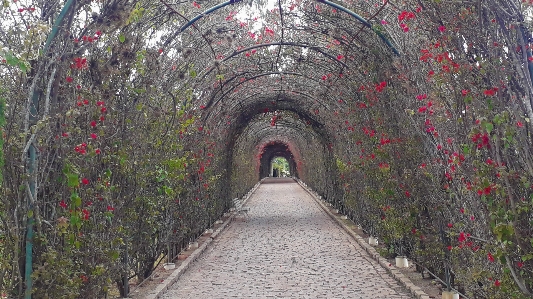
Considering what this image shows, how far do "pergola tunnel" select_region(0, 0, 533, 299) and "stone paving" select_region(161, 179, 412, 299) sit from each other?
0.59m

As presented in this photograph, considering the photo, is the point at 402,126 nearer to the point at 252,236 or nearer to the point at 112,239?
the point at 112,239

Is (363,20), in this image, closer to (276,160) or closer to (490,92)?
Answer: (490,92)

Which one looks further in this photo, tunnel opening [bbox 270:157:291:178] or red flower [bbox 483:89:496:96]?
tunnel opening [bbox 270:157:291:178]

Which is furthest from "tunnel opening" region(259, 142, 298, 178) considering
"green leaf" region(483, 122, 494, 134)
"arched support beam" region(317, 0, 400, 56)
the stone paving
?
"green leaf" region(483, 122, 494, 134)

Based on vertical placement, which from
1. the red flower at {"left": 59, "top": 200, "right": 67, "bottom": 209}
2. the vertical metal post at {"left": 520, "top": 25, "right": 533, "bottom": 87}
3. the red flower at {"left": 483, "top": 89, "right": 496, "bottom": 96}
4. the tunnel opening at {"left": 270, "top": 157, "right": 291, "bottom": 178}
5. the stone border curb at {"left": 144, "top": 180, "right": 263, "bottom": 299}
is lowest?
the stone border curb at {"left": 144, "top": 180, "right": 263, "bottom": 299}

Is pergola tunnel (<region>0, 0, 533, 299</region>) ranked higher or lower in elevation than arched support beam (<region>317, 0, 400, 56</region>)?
lower

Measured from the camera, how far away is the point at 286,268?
24.9 ft

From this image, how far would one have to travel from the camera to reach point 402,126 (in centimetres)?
607

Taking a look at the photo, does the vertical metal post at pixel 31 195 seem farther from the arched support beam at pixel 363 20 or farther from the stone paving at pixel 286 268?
the arched support beam at pixel 363 20

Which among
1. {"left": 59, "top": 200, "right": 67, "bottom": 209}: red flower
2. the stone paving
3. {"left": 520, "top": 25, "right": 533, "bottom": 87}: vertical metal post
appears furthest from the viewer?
the stone paving

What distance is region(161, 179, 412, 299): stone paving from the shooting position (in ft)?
20.2

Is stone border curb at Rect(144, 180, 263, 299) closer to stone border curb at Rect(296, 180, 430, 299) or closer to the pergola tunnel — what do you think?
the pergola tunnel

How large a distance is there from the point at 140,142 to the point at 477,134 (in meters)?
3.35

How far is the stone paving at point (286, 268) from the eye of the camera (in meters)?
6.16
